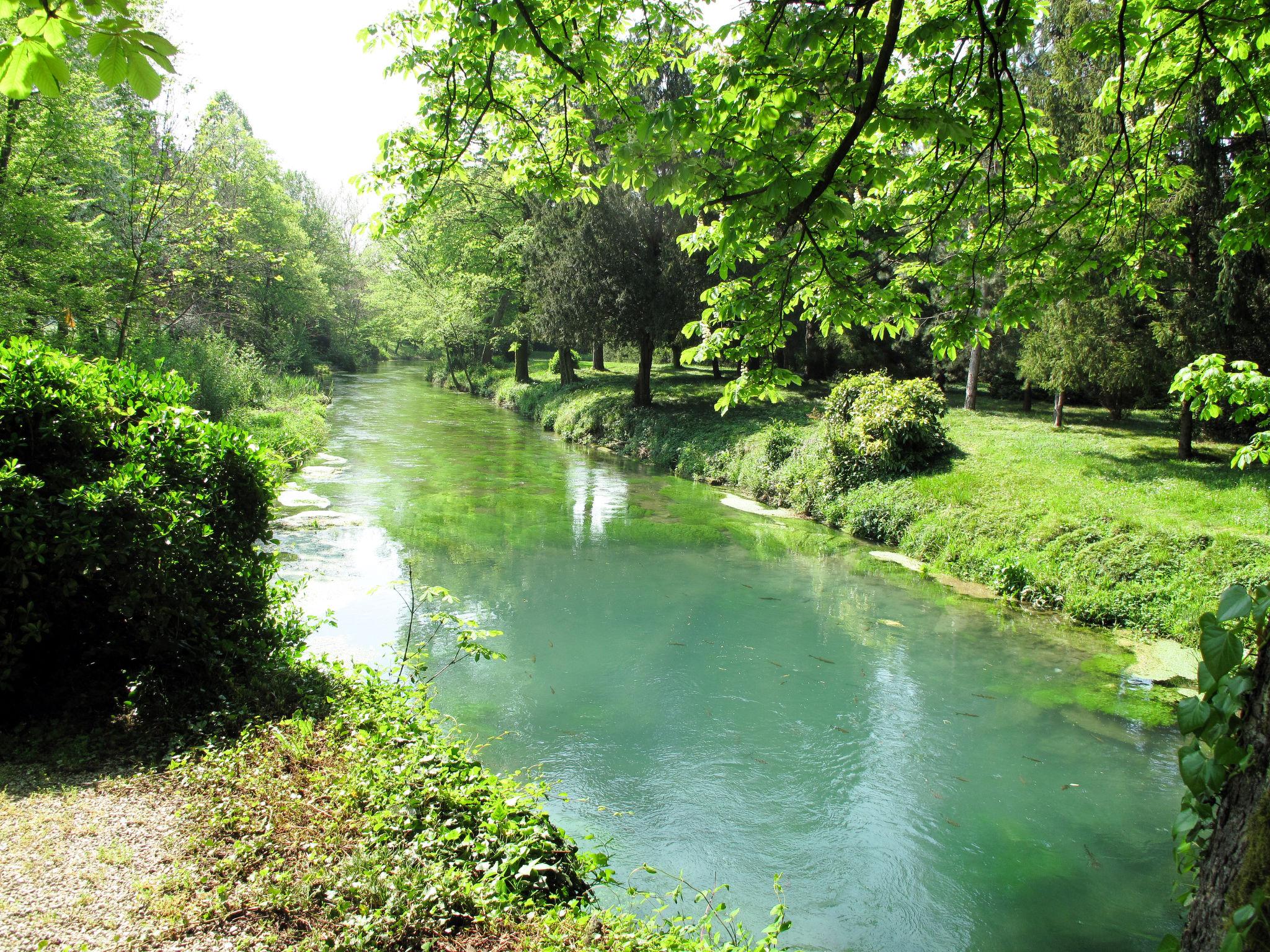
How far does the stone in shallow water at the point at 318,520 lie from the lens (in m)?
11.7

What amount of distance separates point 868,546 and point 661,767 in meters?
7.68

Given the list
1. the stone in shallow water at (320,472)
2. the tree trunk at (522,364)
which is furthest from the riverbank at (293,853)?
the tree trunk at (522,364)

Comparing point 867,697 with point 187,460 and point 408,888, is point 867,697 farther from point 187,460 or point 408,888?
point 187,460

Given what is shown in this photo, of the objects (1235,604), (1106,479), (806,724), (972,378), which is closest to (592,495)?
(1106,479)

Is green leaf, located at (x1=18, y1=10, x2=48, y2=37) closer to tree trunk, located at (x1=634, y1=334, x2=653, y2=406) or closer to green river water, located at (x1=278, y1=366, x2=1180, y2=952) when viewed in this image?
green river water, located at (x1=278, y1=366, x2=1180, y2=952)

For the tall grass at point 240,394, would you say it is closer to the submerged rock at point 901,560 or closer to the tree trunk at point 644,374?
the tree trunk at point 644,374

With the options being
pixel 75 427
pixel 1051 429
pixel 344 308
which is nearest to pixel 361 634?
pixel 75 427

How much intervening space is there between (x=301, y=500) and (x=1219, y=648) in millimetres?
13456

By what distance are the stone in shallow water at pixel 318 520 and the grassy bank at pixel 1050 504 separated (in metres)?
8.38

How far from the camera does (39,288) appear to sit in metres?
13.1

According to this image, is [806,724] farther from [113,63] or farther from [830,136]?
[113,63]

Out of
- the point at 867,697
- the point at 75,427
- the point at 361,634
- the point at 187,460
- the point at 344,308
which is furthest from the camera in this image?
the point at 344,308

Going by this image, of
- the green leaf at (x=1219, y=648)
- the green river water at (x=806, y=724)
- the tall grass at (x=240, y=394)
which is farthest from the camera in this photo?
the tall grass at (x=240, y=394)

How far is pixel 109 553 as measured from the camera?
4.53m
